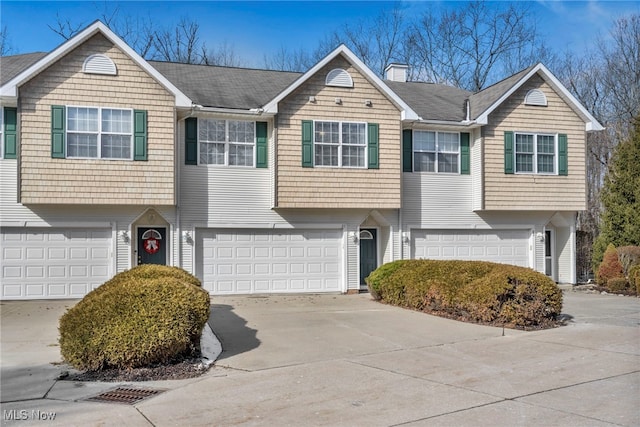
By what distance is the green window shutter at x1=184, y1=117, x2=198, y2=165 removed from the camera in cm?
1722

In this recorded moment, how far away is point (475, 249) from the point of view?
Result: 65.4ft

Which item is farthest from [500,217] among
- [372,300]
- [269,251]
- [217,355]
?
[217,355]

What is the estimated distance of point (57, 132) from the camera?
1555 centimetres

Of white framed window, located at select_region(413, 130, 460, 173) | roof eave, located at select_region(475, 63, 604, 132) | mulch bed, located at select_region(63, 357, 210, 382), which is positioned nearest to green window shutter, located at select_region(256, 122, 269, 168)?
white framed window, located at select_region(413, 130, 460, 173)

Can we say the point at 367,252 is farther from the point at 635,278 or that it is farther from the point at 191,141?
the point at 635,278

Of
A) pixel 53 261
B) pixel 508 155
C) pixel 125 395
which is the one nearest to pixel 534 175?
pixel 508 155

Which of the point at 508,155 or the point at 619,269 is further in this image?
the point at 619,269

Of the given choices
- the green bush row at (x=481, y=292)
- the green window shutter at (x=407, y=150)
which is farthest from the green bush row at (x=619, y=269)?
the green bush row at (x=481, y=292)

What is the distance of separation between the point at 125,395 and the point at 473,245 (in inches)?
576

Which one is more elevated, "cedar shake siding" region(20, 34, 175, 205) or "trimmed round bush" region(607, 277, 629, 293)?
"cedar shake siding" region(20, 34, 175, 205)

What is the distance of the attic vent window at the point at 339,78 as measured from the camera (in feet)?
58.9

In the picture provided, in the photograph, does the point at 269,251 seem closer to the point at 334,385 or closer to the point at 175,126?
the point at 175,126

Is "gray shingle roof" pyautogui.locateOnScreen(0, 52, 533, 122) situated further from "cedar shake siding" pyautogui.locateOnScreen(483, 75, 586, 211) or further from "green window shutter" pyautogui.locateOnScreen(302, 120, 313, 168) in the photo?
"green window shutter" pyautogui.locateOnScreen(302, 120, 313, 168)

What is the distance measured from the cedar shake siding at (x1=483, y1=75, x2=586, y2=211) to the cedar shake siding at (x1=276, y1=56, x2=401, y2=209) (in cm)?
319
